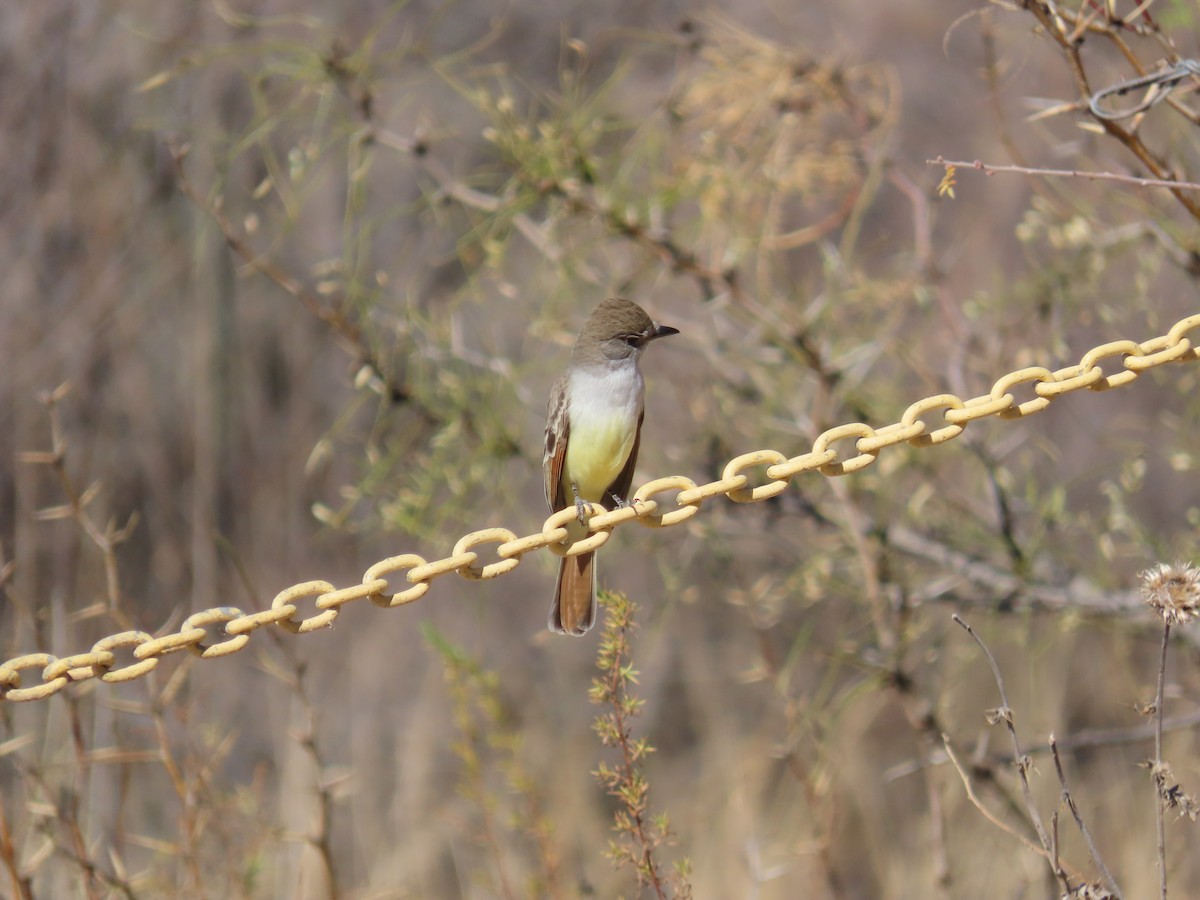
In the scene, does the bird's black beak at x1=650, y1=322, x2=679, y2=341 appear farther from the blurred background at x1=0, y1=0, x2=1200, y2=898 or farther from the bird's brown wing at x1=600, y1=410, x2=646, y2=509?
the blurred background at x1=0, y1=0, x2=1200, y2=898

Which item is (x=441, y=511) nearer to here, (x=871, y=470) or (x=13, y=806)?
(x=871, y=470)

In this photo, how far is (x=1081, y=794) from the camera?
237 inches

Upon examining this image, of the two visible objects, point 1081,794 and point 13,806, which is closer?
point 1081,794

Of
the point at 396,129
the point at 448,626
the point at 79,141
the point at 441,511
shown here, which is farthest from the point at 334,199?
the point at 441,511

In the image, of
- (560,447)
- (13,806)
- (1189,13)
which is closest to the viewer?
(1189,13)

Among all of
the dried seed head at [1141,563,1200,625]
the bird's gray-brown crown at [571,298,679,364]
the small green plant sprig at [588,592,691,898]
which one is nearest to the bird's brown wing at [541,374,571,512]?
the bird's gray-brown crown at [571,298,679,364]

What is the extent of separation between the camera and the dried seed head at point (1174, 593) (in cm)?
198

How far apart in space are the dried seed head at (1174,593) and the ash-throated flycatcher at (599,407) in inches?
68.5

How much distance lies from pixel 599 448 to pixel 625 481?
1.04ft

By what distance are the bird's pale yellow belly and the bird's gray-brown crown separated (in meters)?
0.19

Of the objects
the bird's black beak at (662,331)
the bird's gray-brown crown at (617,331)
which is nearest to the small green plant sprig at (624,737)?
the bird's black beak at (662,331)

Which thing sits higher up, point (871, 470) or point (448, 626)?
point (871, 470)

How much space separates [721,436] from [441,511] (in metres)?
1.03

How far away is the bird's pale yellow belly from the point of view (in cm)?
370
